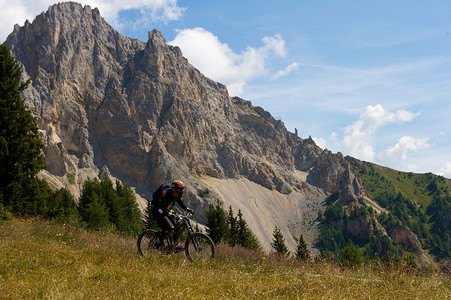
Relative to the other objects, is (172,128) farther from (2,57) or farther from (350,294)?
(350,294)

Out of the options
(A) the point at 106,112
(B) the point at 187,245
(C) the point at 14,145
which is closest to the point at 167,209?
(B) the point at 187,245

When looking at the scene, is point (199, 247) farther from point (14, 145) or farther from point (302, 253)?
point (14, 145)

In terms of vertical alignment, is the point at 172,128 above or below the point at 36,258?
above

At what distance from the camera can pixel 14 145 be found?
67.9 ft

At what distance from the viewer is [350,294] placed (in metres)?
6.82

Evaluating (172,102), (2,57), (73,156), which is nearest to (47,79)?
(73,156)

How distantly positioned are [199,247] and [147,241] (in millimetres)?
1861

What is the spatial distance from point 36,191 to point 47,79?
534ft

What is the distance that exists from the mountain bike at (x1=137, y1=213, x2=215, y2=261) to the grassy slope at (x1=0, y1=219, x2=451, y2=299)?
301 mm

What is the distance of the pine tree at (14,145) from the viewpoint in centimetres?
2026

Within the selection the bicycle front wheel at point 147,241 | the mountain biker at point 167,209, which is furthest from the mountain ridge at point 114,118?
the mountain biker at point 167,209

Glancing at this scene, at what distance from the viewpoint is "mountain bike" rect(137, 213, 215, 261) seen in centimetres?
1069

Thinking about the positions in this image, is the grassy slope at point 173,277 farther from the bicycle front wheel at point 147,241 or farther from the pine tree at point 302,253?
the pine tree at point 302,253

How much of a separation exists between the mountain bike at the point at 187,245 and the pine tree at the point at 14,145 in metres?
13.0
